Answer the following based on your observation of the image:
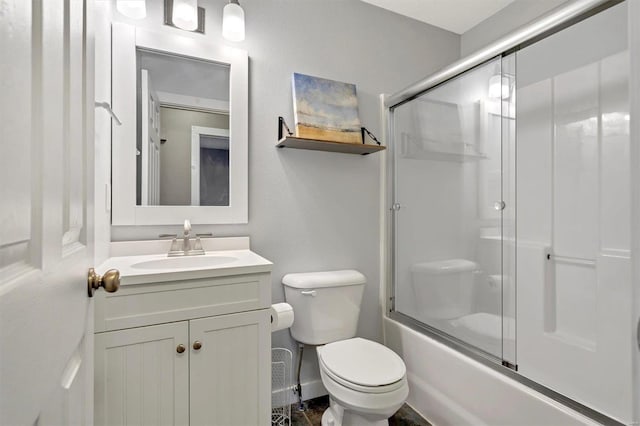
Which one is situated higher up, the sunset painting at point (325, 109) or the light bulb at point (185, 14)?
the light bulb at point (185, 14)

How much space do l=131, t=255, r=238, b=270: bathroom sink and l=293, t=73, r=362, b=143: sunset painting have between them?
79 centimetres

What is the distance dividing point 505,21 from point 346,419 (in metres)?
2.59

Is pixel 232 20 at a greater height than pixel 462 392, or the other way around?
pixel 232 20

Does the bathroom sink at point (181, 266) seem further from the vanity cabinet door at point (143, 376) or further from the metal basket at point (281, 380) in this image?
the metal basket at point (281, 380)

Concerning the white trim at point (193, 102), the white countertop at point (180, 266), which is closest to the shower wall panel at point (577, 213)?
the white countertop at point (180, 266)

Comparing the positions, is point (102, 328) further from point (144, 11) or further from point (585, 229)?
point (585, 229)

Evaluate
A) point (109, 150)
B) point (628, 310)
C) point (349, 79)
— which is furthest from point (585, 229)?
point (109, 150)

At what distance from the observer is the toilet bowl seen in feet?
4.27

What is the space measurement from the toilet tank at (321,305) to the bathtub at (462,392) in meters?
0.40

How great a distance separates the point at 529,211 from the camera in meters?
1.94

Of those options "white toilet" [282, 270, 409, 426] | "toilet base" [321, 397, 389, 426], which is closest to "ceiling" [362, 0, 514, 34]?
"white toilet" [282, 270, 409, 426]

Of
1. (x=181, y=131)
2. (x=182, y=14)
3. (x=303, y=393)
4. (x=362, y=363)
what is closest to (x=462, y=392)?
(x=362, y=363)

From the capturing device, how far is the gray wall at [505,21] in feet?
6.36

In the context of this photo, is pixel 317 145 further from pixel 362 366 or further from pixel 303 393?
pixel 303 393
